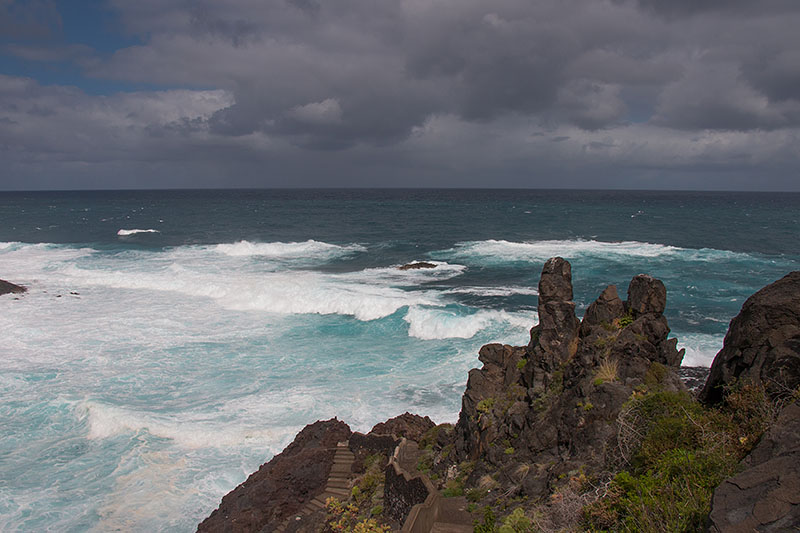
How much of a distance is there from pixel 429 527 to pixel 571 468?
3336 millimetres

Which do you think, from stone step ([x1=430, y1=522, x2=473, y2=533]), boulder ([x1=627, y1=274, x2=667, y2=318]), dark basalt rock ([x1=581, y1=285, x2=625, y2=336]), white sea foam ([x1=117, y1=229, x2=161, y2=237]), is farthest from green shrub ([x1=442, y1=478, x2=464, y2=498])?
white sea foam ([x1=117, y1=229, x2=161, y2=237])

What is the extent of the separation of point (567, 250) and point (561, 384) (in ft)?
167

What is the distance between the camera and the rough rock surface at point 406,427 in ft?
57.6

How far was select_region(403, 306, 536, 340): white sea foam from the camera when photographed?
102 feet

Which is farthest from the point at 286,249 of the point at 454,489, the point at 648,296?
the point at 648,296

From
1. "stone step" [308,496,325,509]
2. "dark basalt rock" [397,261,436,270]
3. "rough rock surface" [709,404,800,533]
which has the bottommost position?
"stone step" [308,496,325,509]

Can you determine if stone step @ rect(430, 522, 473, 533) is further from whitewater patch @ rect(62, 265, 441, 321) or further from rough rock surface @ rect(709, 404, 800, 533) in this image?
whitewater patch @ rect(62, 265, 441, 321)

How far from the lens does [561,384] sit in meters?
13.8

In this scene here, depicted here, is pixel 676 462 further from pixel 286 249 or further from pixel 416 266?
pixel 286 249

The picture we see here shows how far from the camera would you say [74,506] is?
53.8ft

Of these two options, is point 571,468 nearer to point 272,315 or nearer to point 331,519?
point 331,519

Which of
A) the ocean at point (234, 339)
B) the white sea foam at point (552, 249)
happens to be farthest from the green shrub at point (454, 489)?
the white sea foam at point (552, 249)

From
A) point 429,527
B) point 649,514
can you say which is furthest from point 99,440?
point 649,514

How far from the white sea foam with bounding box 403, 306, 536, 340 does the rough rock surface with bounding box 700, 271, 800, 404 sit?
20.2 m
